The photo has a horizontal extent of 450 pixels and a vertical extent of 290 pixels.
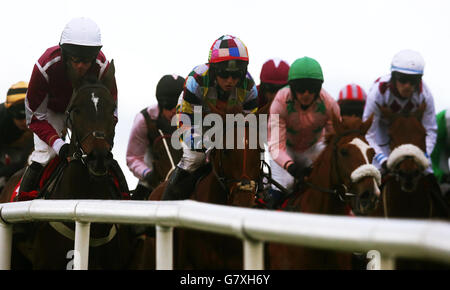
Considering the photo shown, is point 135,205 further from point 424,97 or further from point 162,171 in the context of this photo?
point 162,171

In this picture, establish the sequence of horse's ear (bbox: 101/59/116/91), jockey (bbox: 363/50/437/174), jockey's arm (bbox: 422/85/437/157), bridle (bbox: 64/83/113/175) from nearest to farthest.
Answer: bridle (bbox: 64/83/113/175)
horse's ear (bbox: 101/59/116/91)
jockey's arm (bbox: 422/85/437/157)
jockey (bbox: 363/50/437/174)

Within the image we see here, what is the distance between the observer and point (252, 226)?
3020mm

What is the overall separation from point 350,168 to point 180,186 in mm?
1292

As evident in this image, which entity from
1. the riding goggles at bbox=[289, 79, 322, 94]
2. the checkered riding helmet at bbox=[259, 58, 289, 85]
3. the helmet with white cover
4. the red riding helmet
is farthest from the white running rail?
the red riding helmet

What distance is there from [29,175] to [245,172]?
1.96 m

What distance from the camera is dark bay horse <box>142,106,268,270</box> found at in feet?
18.0

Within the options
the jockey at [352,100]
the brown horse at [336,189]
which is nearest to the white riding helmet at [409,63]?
the brown horse at [336,189]

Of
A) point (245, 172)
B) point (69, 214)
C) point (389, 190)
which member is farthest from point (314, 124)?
point (69, 214)

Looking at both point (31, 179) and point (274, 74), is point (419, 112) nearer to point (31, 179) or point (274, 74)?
point (274, 74)

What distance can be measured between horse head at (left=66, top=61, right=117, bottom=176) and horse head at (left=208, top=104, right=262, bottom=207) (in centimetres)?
78

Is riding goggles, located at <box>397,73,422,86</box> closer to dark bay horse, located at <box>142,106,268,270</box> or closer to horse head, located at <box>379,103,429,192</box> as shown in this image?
horse head, located at <box>379,103,429,192</box>

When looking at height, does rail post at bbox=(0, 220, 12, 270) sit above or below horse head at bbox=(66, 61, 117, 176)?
below

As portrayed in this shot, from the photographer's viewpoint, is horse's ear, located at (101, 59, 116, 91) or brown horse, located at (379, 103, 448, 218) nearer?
horse's ear, located at (101, 59, 116, 91)

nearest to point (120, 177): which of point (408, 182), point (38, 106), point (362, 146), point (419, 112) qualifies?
point (38, 106)
